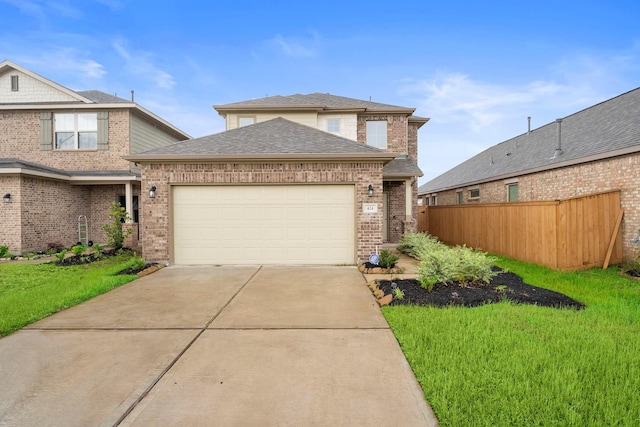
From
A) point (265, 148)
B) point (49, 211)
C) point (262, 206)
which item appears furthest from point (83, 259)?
point (265, 148)

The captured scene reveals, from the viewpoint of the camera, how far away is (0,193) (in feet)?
36.5

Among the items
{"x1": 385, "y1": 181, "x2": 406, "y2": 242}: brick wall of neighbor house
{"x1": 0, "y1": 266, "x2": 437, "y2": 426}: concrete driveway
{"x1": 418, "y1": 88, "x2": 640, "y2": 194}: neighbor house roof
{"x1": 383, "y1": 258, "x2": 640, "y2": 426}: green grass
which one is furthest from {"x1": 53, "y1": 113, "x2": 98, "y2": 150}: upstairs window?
{"x1": 418, "y1": 88, "x2": 640, "y2": 194}: neighbor house roof

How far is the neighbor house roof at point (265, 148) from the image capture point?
880 cm

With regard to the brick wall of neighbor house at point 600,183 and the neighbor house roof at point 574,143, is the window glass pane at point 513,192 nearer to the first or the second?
the brick wall of neighbor house at point 600,183

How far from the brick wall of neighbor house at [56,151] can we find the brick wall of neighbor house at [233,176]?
237 inches

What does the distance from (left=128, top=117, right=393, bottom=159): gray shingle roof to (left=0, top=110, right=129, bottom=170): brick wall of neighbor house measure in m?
5.69

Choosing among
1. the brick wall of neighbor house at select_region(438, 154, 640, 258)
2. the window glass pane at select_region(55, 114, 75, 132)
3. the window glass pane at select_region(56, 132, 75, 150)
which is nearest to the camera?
the brick wall of neighbor house at select_region(438, 154, 640, 258)

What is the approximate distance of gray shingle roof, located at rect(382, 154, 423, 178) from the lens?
1271 cm

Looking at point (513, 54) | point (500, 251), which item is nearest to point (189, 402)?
point (500, 251)

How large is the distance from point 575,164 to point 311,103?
10776mm

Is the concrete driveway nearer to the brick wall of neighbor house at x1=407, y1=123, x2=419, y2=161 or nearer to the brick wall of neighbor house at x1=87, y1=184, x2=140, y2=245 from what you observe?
the brick wall of neighbor house at x1=87, y1=184, x2=140, y2=245

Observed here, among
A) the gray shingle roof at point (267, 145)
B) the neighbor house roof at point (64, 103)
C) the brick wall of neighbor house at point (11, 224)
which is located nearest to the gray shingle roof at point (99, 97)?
the neighbor house roof at point (64, 103)

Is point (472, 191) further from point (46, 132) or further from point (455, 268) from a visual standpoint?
point (46, 132)

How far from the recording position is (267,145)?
9.49 m
